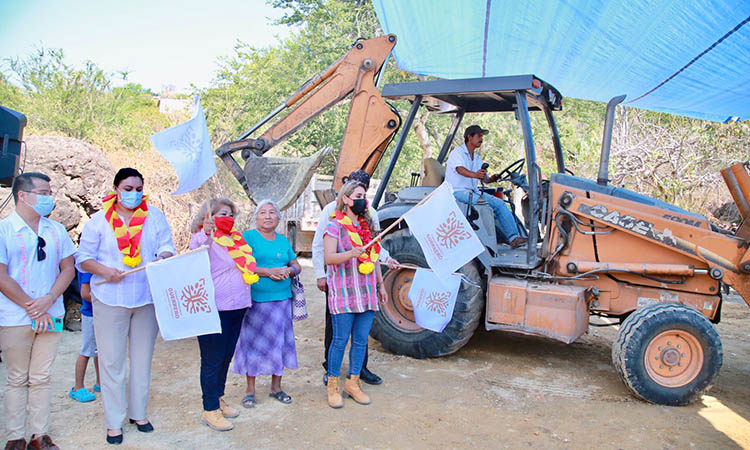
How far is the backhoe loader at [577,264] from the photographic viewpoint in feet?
15.5

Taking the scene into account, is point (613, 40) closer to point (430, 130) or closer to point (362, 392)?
point (362, 392)

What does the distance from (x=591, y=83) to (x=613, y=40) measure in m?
1.25

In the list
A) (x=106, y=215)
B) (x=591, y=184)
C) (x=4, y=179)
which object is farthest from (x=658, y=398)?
(x=4, y=179)

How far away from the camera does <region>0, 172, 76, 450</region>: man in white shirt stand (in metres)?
3.40

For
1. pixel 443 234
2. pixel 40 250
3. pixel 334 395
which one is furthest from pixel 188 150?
pixel 334 395

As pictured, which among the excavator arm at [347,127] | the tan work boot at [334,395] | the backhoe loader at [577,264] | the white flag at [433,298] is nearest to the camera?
the tan work boot at [334,395]

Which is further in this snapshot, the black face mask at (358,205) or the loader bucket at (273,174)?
the loader bucket at (273,174)

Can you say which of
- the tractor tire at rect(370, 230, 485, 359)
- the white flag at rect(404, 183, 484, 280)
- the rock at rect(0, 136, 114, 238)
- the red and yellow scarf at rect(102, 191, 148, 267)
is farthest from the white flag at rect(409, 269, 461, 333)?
the rock at rect(0, 136, 114, 238)

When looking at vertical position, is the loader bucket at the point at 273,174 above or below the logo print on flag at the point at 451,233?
above

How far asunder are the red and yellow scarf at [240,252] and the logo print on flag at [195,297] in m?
0.29

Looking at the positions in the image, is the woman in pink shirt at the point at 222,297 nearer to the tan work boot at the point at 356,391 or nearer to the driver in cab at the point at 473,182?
the tan work boot at the point at 356,391

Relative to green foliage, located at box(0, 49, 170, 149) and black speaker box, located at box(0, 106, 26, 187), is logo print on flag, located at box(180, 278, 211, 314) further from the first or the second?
green foliage, located at box(0, 49, 170, 149)

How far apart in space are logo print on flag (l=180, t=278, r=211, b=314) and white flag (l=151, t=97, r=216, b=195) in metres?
0.63

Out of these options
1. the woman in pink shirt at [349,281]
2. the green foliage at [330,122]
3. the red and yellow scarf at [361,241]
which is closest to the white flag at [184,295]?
the woman in pink shirt at [349,281]
